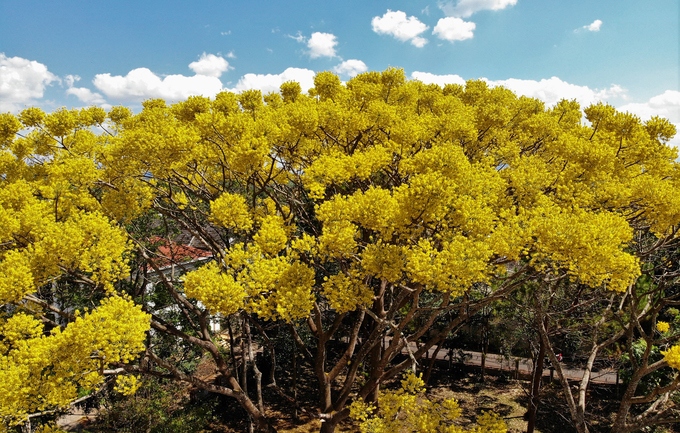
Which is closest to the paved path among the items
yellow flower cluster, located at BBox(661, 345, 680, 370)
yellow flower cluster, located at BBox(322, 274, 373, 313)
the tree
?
the tree

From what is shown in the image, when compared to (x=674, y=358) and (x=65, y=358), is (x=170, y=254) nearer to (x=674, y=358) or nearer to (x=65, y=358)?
(x=65, y=358)

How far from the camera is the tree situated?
5.21 m

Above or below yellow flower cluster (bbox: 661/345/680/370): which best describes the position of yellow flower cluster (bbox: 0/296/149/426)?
below

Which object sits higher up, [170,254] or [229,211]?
[229,211]

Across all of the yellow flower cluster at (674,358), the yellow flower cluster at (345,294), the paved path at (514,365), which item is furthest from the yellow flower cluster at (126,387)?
the paved path at (514,365)

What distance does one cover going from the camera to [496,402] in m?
13.9

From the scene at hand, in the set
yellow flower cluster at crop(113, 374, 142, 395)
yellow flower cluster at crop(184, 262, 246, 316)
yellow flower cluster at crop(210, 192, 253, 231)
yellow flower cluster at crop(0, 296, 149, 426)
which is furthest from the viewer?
yellow flower cluster at crop(210, 192, 253, 231)

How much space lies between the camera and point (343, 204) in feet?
18.7

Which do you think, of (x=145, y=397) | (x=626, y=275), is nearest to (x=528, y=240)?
(x=626, y=275)

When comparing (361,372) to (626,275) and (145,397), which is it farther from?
(626,275)

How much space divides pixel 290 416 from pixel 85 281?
8433mm

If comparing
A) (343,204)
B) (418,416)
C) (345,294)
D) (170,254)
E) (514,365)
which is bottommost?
(514,365)

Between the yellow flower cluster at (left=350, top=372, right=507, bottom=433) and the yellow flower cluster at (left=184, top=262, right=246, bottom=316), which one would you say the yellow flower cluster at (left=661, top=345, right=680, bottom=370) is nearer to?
the yellow flower cluster at (left=350, top=372, right=507, bottom=433)

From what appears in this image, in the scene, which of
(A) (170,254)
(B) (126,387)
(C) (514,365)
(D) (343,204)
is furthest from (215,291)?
(C) (514,365)
